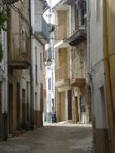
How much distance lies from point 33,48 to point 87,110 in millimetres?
6004

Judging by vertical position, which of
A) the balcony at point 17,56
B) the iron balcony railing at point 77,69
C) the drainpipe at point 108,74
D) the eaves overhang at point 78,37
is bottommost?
the drainpipe at point 108,74

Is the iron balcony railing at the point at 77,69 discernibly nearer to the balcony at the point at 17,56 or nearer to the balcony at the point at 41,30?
A: the balcony at the point at 41,30

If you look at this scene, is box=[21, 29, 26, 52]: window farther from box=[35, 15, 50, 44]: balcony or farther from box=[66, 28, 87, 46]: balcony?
box=[66, 28, 87, 46]: balcony

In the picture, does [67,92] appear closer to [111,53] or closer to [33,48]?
[33,48]

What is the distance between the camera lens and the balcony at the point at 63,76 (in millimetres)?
46562

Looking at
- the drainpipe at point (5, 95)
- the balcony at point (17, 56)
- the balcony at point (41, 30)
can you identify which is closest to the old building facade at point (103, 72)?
the drainpipe at point (5, 95)

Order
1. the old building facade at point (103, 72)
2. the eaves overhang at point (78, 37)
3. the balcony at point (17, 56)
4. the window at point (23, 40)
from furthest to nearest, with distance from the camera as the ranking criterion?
the eaves overhang at point (78, 37), the window at point (23, 40), the balcony at point (17, 56), the old building facade at point (103, 72)

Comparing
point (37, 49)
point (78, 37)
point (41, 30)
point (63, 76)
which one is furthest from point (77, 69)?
point (41, 30)

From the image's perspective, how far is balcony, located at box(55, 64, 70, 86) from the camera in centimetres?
4656

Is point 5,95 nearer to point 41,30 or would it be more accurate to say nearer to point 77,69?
point 41,30

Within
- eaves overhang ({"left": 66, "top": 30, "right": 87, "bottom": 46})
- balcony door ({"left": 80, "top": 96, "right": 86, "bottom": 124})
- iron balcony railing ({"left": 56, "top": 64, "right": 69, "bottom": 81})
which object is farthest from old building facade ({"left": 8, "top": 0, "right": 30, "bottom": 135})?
iron balcony railing ({"left": 56, "top": 64, "right": 69, "bottom": 81})

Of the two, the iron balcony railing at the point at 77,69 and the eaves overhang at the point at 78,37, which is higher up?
the eaves overhang at the point at 78,37

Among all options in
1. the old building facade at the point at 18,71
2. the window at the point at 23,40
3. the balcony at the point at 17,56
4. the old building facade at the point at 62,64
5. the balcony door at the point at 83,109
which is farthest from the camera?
the old building facade at the point at 62,64

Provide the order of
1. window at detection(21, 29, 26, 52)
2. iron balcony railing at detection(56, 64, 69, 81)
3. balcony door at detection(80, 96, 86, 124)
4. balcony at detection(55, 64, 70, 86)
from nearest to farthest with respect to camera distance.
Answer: window at detection(21, 29, 26, 52) < balcony door at detection(80, 96, 86, 124) < balcony at detection(55, 64, 70, 86) < iron balcony railing at detection(56, 64, 69, 81)
